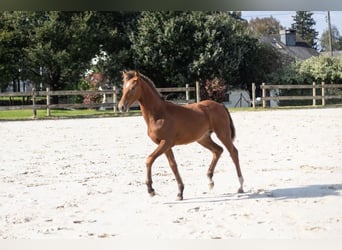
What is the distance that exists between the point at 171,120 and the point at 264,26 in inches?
97.5

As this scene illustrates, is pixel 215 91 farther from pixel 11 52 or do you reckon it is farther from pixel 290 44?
pixel 11 52

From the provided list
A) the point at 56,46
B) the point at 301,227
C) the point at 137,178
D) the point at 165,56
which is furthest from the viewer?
the point at 165,56

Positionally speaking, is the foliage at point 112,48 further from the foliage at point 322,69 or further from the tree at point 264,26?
the foliage at point 322,69

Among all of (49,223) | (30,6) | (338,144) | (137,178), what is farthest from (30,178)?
(338,144)

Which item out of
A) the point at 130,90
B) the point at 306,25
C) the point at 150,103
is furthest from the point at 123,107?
the point at 306,25

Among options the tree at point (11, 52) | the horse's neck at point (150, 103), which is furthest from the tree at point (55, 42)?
the horse's neck at point (150, 103)

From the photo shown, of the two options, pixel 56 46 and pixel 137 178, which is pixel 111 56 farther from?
pixel 137 178

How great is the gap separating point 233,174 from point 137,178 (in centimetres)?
79

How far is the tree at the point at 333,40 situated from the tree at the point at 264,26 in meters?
0.46

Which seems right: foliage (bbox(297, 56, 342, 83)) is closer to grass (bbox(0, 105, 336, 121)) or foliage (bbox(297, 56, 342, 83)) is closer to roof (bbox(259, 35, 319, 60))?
roof (bbox(259, 35, 319, 60))

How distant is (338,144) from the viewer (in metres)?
5.05

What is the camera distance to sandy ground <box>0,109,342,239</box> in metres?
2.64

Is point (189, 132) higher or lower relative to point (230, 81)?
lower

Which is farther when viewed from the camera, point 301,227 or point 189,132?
point 189,132
